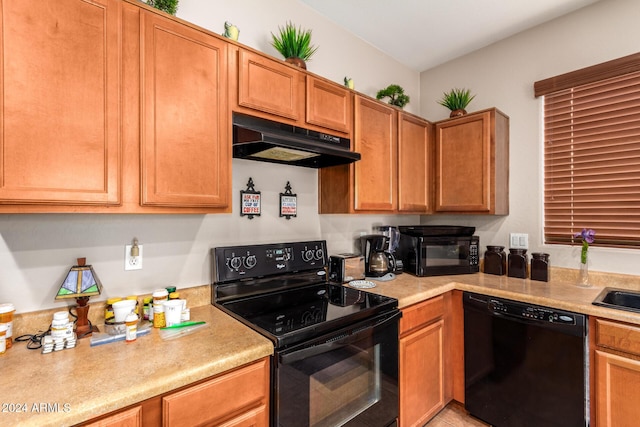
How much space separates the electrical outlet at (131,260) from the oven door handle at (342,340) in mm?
825

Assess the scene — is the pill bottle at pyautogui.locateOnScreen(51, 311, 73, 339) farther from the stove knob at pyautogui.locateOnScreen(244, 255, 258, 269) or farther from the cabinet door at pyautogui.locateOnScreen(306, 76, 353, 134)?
the cabinet door at pyautogui.locateOnScreen(306, 76, 353, 134)

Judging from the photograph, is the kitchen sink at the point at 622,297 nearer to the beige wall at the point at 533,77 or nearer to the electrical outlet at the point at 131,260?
the beige wall at the point at 533,77

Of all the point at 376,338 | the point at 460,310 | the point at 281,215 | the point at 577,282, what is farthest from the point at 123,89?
the point at 577,282

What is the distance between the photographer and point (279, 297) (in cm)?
170

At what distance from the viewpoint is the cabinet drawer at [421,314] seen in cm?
174

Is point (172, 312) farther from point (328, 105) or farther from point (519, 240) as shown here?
point (519, 240)

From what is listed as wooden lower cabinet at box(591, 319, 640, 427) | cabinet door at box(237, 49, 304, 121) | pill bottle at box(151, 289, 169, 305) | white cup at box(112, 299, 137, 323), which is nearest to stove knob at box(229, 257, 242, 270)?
Answer: pill bottle at box(151, 289, 169, 305)

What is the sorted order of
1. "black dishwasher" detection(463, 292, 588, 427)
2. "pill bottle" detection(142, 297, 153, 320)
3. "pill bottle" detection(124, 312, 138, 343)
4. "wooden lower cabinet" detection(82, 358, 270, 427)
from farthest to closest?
"black dishwasher" detection(463, 292, 588, 427)
"pill bottle" detection(142, 297, 153, 320)
"pill bottle" detection(124, 312, 138, 343)
"wooden lower cabinet" detection(82, 358, 270, 427)

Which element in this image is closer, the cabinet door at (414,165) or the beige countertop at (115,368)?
the beige countertop at (115,368)

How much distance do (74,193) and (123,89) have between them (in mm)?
418

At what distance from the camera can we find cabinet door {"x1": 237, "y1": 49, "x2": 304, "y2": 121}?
1442mm

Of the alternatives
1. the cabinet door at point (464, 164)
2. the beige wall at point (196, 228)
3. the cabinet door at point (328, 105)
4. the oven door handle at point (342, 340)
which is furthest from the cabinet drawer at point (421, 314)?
the cabinet door at point (328, 105)

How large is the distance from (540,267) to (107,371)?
2.49 meters

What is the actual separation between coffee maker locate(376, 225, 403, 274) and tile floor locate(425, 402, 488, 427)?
0.99 m
